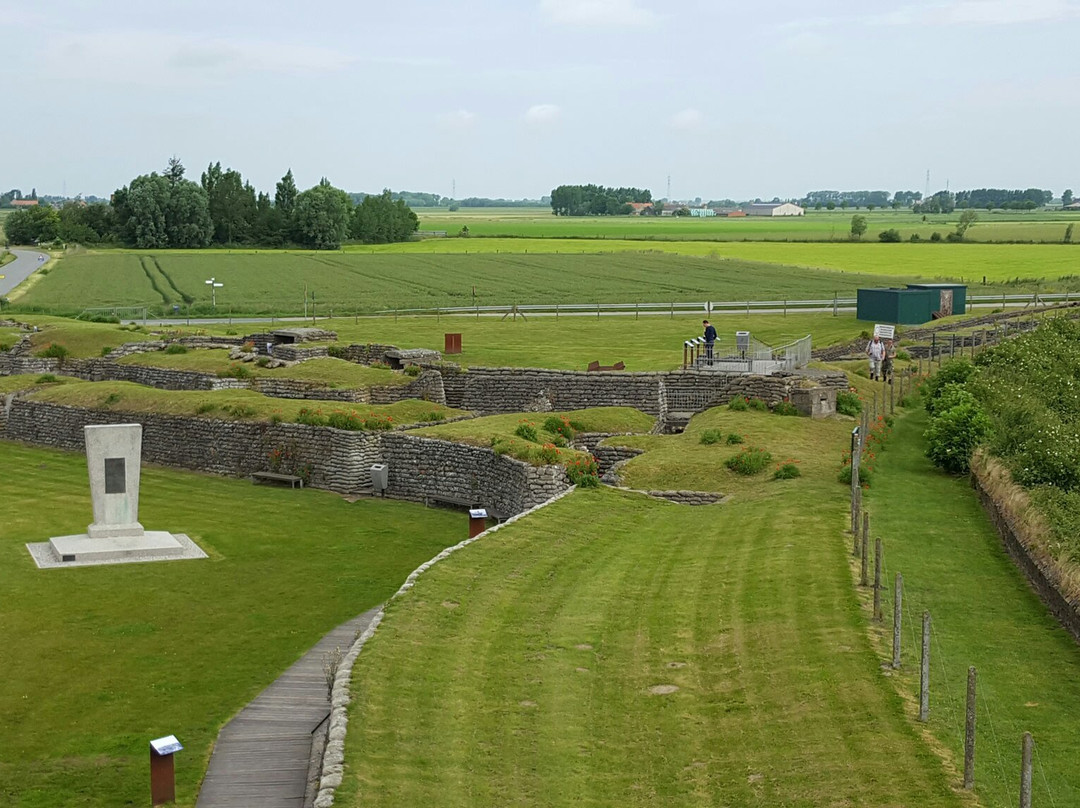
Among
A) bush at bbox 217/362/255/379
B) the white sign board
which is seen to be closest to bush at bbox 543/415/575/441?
Result: bush at bbox 217/362/255/379

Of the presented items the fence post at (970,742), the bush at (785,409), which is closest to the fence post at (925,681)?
the fence post at (970,742)

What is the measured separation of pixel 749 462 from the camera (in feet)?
92.5

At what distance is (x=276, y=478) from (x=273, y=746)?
18493 millimetres

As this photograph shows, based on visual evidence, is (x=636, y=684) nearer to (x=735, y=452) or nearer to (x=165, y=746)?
(x=165, y=746)

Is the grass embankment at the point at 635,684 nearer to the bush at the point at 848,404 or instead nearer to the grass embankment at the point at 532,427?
the grass embankment at the point at 532,427

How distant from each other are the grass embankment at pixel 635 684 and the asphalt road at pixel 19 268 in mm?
76738

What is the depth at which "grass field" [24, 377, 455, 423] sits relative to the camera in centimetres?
3641

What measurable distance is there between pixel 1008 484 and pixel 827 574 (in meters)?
5.21

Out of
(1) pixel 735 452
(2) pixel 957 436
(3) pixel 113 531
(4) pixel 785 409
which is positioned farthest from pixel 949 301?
(3) pixel 113 531

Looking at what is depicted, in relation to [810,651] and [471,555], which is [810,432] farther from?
[810,651]

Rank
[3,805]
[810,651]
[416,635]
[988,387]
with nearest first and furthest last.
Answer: [3,805]
[810,651]
[416,635]
[988,387]

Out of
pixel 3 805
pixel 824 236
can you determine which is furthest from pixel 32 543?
pixel 824 236

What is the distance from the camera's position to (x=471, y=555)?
21.8 metres

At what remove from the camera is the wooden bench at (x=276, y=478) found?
3428cm
